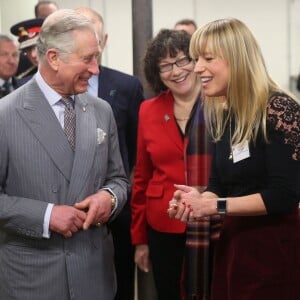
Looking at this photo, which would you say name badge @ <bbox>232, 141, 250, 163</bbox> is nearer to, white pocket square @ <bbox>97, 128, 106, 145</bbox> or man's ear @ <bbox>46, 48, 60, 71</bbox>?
white pocket square @ <bbox>97, 128, 106, 145</bbox>

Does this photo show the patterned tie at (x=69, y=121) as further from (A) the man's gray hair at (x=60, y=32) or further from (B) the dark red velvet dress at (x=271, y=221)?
(B) the dark red velvet dress at (x=271, y=221)

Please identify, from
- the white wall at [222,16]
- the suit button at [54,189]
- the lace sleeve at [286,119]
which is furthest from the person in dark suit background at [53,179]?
the white wall at [222,16]

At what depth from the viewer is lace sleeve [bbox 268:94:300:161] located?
1736 millimetres

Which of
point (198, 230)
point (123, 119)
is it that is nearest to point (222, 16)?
point (123, 119)

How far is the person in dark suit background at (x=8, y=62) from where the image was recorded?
11.8 ft

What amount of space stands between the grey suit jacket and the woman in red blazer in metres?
0.51

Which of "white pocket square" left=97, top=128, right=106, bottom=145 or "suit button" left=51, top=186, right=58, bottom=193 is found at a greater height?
"white pocket square" left=97, top=128, right=106, bottom=145

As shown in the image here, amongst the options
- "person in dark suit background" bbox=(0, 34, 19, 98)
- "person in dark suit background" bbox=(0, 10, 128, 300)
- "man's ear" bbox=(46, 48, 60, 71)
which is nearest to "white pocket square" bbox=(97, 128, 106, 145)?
"person in dark suit background" bbox=(0, 10, 128, 300)

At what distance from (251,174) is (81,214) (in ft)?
1.82

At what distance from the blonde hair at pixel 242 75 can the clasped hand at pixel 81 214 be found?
0.48 m

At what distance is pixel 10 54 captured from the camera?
147 inches

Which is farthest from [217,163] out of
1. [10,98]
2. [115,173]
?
[10,98]

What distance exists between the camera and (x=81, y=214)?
1871 millimetres

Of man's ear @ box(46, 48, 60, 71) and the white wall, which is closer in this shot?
man's ear @ box(46, 48, 60, 71)
